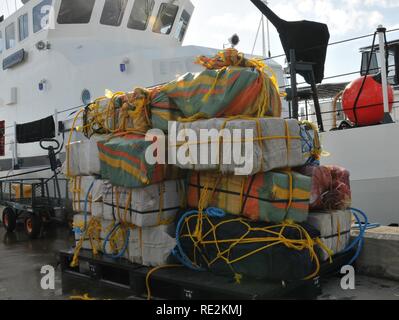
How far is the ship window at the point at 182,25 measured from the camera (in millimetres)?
10258

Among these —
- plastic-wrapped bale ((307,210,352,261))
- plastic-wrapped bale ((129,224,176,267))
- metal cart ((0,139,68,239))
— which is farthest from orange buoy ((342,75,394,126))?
metal cart ((0,139,68,239))

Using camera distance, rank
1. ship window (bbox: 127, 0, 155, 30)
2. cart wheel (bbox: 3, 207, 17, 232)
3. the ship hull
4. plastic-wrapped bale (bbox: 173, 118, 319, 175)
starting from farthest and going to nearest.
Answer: ship window (bbox: 127, 0, 155, 30) < cart wheel (bbox: 3, 207, 17, 232) < the ship hull < plastic-wrapped bale (bbox: 173, 118, 319, 175)

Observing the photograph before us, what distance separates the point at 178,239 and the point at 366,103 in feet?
10.6

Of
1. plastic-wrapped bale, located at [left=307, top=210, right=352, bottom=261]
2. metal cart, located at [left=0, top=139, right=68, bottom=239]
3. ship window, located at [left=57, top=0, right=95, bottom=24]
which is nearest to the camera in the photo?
plastic-wrapped bale, located at [left=307, top=210, right=352, bottom=261]

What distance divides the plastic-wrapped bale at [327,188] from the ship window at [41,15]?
724cm

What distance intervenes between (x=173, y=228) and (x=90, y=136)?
56.1 inches

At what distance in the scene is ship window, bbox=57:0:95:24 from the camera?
354 inches

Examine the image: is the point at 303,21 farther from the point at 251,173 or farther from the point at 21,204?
the point at 21,204

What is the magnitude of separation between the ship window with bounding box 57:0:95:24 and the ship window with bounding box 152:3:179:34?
1447mm

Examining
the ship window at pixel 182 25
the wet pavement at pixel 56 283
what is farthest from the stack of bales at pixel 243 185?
the ship window at pixel 182 25

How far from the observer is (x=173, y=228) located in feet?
12.2

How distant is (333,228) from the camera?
3.56 meters
